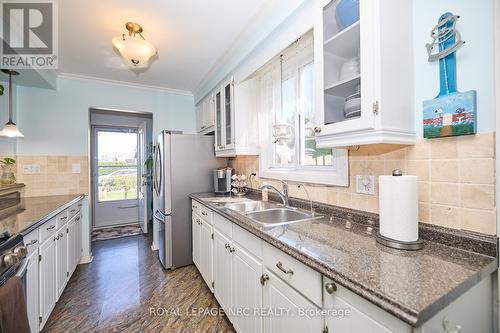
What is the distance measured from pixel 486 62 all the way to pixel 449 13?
271 mm

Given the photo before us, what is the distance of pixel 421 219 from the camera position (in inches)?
42.1

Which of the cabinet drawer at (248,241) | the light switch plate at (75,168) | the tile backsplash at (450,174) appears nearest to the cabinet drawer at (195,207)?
the cabinet drawer at (248,241)

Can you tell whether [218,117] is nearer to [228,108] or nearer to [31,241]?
[228,108]

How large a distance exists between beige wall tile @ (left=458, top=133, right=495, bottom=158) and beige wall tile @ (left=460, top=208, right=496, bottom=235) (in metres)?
0.22

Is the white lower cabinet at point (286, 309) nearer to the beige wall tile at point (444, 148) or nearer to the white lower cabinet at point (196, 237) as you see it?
the beige wall tile at point (444, 148)

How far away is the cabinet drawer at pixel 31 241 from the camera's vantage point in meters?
1.37

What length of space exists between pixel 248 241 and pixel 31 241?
138 cm

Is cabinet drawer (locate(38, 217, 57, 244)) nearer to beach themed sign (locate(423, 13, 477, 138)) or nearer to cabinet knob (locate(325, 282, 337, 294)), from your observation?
cabinet knob (locate(325, 282, 337, 294))

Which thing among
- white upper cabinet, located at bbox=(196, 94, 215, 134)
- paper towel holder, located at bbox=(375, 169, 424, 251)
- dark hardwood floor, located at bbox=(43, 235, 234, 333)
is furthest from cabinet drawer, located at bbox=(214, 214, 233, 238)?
white upper cabinet, located at bbox=(196, 94, 215, 134)

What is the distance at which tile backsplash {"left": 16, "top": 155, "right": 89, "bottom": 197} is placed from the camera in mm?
2689

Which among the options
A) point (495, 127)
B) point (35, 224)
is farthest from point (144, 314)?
point (495, 127)

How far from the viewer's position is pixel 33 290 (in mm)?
1483

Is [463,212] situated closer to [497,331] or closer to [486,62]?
[497,331]

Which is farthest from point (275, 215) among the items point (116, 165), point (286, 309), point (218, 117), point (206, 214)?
point (116, 165)
